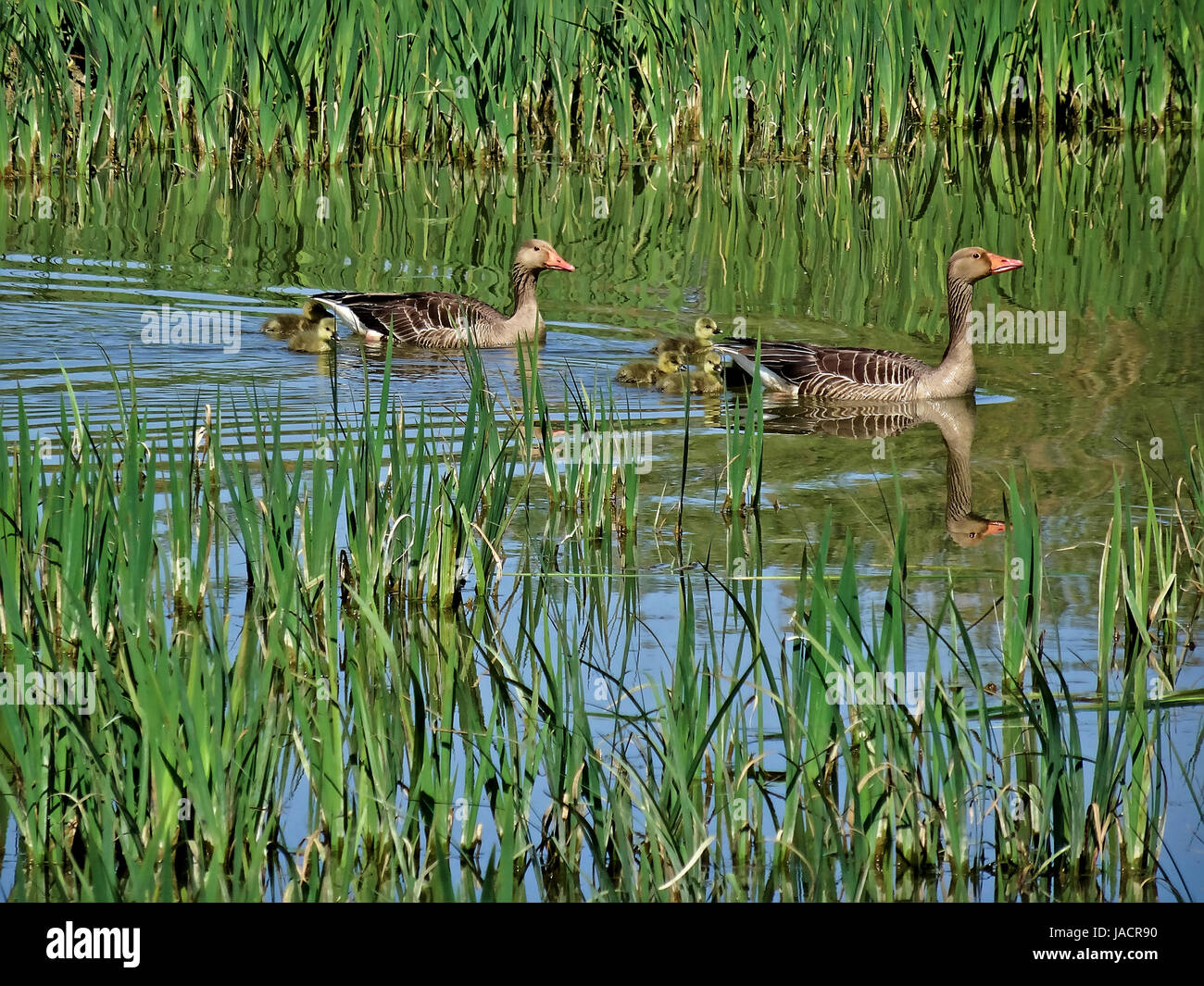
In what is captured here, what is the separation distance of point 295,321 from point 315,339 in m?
0.44

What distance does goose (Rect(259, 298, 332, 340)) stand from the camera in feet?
36.3

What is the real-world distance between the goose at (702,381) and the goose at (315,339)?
2.18 m

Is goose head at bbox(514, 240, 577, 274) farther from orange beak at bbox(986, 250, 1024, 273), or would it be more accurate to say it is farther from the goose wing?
orange beak at bbox(986, 250, 1024, 273)

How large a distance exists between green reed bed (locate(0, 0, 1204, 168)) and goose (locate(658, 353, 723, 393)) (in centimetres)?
730

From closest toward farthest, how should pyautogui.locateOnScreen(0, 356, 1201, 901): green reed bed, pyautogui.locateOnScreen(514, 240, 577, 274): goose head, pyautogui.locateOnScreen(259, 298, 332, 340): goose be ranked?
pyautogui.locateOnScreen(0, 356, 1201, 901): green reed bed
pyautogui.locateOnScreen(259, 298, 332, 340): goose
pyautogui.locateOnScreen(514, 240, 577, 274): goose head

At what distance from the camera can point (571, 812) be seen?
420 cm

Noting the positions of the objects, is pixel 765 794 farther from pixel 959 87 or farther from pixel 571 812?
pixel 959 87

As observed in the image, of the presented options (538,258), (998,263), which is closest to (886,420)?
(998,263)

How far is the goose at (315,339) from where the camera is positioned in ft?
35.4

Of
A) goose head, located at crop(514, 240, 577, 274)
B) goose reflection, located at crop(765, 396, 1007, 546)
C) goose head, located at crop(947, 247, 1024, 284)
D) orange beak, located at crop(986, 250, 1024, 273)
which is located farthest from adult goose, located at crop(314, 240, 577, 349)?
orange beak, located at crop(986, 250, 1024, 273)

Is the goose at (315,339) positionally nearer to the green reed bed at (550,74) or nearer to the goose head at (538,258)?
the goose head at (538,258)

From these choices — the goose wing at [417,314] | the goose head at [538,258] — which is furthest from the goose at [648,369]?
the goose head at [538,258]
